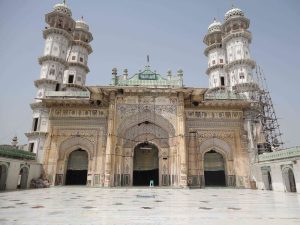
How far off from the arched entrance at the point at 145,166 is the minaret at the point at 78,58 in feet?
42.0

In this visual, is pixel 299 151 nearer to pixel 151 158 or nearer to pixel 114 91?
pixel 151 158

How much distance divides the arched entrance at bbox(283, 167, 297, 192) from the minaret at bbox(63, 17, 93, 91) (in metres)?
22.8

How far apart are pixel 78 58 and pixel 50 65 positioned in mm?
6863

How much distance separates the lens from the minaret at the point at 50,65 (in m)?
19.0

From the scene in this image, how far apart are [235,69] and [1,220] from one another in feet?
74.5

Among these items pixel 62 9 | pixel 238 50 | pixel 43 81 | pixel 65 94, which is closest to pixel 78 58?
pixel 62 9

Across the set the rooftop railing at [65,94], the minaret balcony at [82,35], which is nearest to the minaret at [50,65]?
the rooftop railing at [65,94]

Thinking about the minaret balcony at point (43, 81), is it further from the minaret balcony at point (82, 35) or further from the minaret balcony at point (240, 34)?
the minaret balcony at point (240, 34)

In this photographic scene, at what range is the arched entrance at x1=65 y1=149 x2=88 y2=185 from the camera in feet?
61.6

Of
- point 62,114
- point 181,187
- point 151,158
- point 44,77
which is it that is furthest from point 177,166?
point 44,77

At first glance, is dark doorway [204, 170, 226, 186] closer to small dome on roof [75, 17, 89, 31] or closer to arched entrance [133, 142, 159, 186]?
arched entrance [133, 142, 159, 186]

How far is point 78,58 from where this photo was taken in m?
28.3

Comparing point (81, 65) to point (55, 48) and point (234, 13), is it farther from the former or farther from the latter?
point (234, 13)

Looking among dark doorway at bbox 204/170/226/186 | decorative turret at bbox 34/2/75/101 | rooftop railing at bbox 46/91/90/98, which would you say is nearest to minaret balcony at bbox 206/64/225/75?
dark doorway at bbox 204/170/226/186
